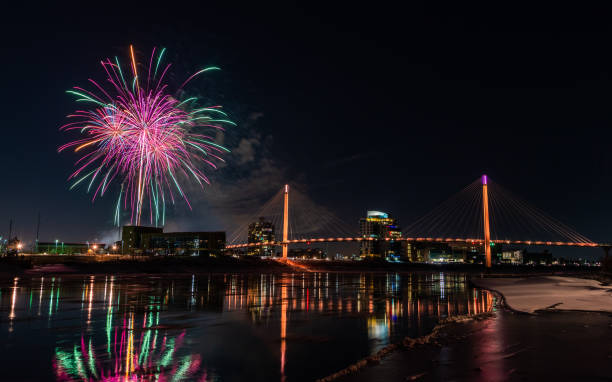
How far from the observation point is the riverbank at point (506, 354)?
7.35 meters

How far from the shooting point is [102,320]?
13.8 metres

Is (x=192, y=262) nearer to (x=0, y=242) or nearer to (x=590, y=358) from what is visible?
(x=590, y=358)

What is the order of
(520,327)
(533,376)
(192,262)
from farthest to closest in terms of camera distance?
(192,262) → (520,327) → (533,376)

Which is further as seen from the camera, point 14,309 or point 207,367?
point 14,309

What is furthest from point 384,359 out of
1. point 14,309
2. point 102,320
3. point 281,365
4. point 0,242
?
point 0,242

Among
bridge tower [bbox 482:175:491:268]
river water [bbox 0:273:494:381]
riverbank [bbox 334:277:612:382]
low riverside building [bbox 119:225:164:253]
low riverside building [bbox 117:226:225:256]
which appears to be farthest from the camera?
low riverside building [bbox 119:225:164:253]

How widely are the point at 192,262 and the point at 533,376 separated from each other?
69.3 meters

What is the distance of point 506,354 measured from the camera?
29.9 feet

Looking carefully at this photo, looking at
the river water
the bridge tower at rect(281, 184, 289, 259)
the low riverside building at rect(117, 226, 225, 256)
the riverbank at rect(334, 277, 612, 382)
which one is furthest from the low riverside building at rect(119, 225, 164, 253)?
the riverbank at rect(334, 277, 612, 382)

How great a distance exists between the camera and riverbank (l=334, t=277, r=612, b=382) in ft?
24.1

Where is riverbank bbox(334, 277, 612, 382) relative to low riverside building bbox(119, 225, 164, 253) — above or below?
below

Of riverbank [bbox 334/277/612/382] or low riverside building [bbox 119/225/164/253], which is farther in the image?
low riverside building [bbox 119/225/164/253]

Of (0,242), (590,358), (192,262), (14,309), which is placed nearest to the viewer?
(590,358)

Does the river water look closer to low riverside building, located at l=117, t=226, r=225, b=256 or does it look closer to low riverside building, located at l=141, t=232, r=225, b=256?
low riverside building, located at l=117, t=226, r=225, b=256
